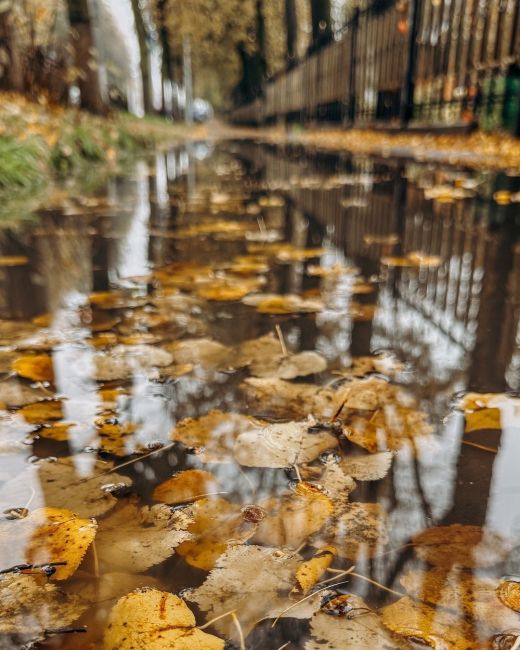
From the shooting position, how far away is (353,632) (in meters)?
0.58

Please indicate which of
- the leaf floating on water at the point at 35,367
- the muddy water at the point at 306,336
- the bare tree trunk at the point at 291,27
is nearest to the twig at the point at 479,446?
the muddy water at the point at 306,336

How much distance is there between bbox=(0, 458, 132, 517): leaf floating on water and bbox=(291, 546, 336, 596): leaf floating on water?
0.30 metres

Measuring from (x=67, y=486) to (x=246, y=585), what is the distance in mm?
350

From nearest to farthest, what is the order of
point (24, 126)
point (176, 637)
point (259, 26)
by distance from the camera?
point (176, 637) → point (24, 126) → point (259, 26)

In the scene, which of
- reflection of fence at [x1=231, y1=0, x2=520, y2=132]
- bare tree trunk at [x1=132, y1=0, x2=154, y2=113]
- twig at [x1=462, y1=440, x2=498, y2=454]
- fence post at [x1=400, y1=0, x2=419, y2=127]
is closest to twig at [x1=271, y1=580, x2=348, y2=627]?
twig at [x1=462, y1=440, x2=498, y2=454]

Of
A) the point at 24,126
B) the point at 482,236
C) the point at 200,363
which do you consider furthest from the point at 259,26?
the point at 200,363

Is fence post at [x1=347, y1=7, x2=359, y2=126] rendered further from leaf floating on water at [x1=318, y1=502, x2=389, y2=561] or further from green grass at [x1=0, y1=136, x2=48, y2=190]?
leaf floating on water at [x1=318, y1=502, x2=389, y2=561]

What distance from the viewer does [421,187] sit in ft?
14.4

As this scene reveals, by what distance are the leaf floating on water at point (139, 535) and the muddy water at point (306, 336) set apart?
0.02 meters

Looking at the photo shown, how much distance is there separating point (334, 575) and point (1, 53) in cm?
759

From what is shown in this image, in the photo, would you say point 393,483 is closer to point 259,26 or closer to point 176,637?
point 176,637

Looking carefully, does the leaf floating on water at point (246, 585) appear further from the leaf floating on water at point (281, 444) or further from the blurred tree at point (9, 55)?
the blurred tree at point (9, 55)

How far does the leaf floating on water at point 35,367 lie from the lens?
1.23 metres

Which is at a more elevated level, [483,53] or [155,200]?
[483,53]
